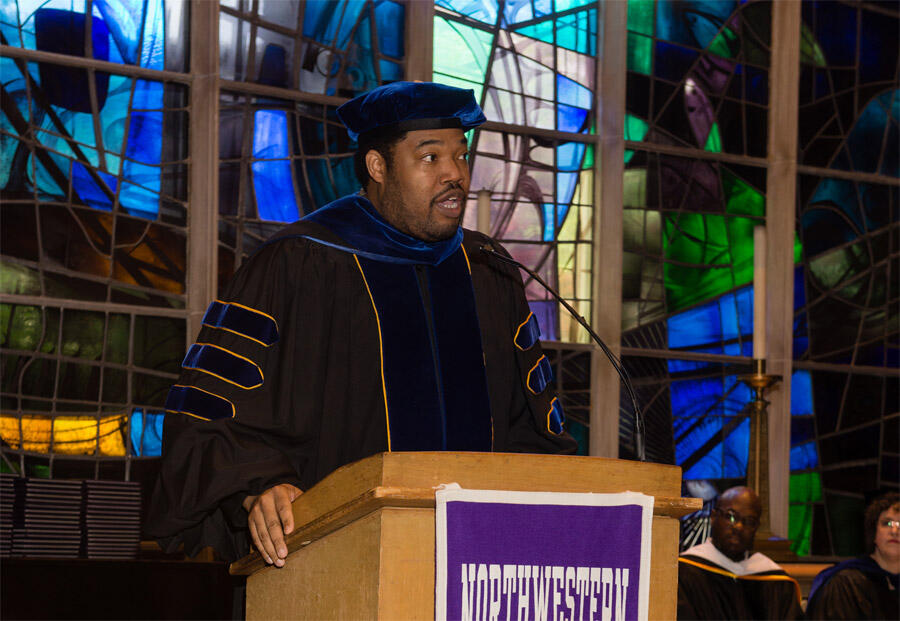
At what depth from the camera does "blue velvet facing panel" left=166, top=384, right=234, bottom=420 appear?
217cm

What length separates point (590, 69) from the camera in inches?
313

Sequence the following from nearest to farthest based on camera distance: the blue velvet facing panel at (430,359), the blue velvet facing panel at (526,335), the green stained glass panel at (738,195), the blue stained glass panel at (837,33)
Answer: the blue velvet facing panel at (430,359), the blue velvet facing panel at (526,335), the green stained glass panel at (738,195), the blue stained glass panel at (837,33)

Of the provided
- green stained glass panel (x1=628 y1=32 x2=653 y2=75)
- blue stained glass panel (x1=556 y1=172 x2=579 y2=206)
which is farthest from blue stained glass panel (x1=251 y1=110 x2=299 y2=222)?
green stained glass panel (x1=628 y1=32 x2=653 y2=75)

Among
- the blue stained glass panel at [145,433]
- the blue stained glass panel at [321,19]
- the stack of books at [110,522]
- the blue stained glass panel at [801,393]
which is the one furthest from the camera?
the blue stained glass panel at [801,393]

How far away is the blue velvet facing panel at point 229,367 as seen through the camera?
2242mm

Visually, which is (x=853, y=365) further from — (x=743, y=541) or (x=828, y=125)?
(x=743, y=541)

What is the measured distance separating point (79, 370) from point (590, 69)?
3.59 metres

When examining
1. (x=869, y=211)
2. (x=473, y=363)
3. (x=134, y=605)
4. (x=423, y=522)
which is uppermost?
(x=869, y=211)

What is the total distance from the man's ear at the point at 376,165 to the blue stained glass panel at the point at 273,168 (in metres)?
4.52

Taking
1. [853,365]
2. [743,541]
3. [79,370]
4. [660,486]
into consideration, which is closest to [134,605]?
[79,370]

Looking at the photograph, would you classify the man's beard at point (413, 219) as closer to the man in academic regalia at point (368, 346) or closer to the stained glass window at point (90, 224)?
the man in academic regalia at point (368, 346)

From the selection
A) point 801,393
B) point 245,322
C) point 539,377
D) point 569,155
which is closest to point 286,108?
point 569,155

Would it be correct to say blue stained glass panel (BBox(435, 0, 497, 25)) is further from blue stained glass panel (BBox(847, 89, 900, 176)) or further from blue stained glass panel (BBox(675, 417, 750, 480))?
blue stained glass panel (BBox(675, 417, 750, 480))

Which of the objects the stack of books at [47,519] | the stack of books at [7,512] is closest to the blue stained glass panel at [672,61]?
the stack of books at [47,519]
